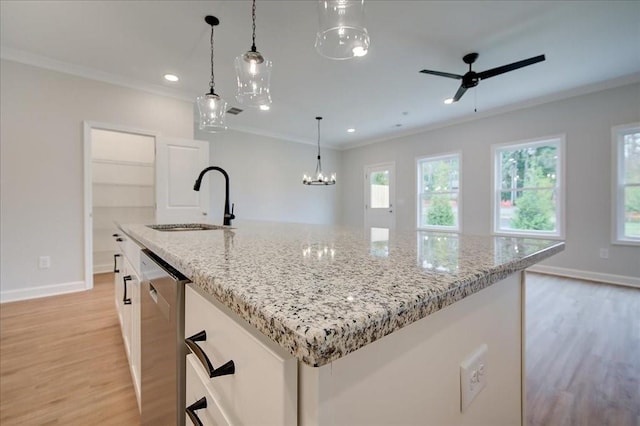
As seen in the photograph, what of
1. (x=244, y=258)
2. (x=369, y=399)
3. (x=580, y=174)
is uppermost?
(x=580, y=174)

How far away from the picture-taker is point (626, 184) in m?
3.53

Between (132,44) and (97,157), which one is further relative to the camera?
(97,157)

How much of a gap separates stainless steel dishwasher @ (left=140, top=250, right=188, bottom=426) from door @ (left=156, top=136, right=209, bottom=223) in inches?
113

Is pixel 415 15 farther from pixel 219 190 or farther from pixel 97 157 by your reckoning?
pixel 97 157

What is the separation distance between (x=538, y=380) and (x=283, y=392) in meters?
2.11

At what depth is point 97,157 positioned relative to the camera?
4.64 metres

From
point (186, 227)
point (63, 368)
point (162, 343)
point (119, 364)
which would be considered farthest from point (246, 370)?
point (63, 368)

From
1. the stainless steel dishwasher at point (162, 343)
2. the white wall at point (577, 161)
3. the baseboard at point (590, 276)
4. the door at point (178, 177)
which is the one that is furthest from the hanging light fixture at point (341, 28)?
the baseboard at point (590, 276)

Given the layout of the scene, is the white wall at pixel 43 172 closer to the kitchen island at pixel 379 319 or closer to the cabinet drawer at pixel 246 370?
the kitchen island at pixel 379 319

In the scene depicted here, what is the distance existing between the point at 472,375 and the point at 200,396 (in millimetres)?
588

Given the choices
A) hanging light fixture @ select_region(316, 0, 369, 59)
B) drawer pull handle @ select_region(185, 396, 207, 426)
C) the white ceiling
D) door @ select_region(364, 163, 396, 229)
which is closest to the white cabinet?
drawer pull handle @ select_region(185, 396, 207, 426)

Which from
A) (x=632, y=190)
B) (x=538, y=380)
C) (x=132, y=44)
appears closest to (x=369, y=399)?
(x=538, y=380)

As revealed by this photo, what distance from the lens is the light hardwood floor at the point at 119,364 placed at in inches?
54.6

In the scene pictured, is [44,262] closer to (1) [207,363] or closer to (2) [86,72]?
(2) [86,72]
